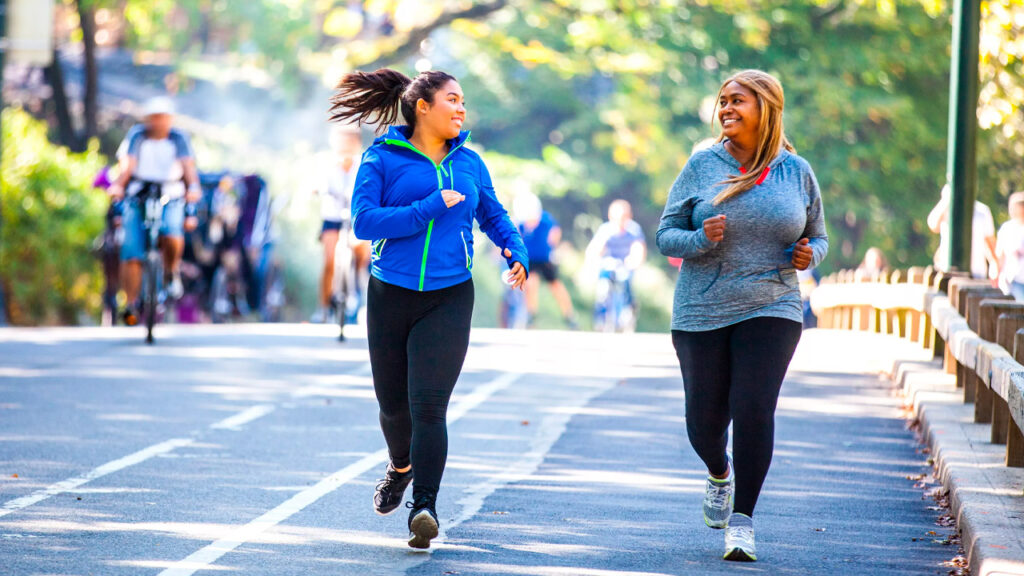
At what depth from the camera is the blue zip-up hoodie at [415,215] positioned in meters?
6.42

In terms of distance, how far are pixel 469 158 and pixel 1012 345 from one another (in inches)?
132

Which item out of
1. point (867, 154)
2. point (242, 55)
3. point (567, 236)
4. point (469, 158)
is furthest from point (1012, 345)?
point (567, 236)

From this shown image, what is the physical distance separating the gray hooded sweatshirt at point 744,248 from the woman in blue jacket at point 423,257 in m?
0.67

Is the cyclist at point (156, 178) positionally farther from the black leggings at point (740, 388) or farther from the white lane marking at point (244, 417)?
the black leggings at point (740, 388)

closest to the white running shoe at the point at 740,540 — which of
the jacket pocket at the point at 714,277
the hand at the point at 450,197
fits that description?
the jacket pocket at the point at 714,277

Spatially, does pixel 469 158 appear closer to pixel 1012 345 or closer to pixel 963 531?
pixel 963 531

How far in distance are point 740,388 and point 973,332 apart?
3.98 meters

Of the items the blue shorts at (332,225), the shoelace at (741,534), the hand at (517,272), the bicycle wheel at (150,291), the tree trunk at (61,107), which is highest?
the tree trunk at (61,107)

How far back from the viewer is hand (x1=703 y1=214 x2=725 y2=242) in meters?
6.29

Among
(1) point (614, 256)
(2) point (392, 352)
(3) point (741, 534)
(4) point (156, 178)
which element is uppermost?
(4) point (156, 178)

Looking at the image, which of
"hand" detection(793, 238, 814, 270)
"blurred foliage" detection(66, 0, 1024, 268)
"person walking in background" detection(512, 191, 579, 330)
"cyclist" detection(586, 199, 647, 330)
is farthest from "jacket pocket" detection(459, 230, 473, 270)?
"blurred foliage" detection(66, 0, 1024, 268)

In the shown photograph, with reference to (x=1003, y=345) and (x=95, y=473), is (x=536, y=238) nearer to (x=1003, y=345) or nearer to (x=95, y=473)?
(x=1003, y=345)

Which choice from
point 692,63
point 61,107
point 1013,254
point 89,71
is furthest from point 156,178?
point 692,63

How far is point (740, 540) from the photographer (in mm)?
6457
